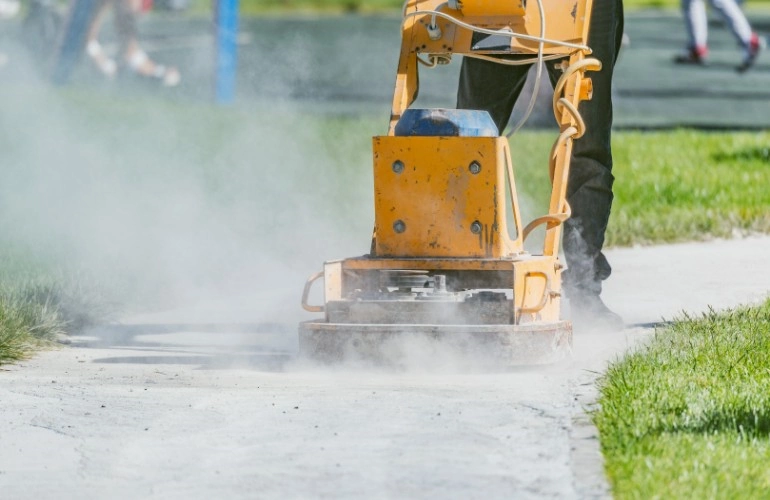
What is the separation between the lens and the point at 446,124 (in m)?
6.02

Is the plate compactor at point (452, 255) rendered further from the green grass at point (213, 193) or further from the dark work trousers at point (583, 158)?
the green grass at point (213, 193)

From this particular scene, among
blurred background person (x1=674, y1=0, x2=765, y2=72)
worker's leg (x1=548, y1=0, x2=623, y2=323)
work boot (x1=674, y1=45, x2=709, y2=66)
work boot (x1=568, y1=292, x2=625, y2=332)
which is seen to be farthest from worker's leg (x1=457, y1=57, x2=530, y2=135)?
work boot (x1=674, y1=45, x2=709, y2=66)

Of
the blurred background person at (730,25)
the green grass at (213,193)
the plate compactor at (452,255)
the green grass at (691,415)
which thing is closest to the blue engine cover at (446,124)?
the plate compactor at (452,255)

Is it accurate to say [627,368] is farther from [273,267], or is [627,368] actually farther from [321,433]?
[273,267]

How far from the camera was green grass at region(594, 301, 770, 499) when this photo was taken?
4.36m


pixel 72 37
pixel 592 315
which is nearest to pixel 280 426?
pixel 592 315

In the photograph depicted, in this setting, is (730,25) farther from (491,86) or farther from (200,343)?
(200,343)

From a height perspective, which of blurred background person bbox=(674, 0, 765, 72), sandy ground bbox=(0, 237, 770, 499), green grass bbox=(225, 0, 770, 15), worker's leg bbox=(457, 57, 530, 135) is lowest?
sandy ground bbox=(0, 237, 770, 499)

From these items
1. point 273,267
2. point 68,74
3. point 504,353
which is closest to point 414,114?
point 504,353

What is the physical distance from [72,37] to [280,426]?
12.5m

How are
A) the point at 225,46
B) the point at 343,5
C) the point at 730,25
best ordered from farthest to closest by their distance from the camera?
the point at 343,5 → the point at 730,25 → the point at 225,46

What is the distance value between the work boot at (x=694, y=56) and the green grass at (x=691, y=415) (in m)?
12.5

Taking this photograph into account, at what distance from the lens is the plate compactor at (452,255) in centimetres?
591

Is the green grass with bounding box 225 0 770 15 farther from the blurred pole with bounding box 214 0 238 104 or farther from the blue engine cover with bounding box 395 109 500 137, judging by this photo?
the blue engine cover with bounding box 395 109 500 137
